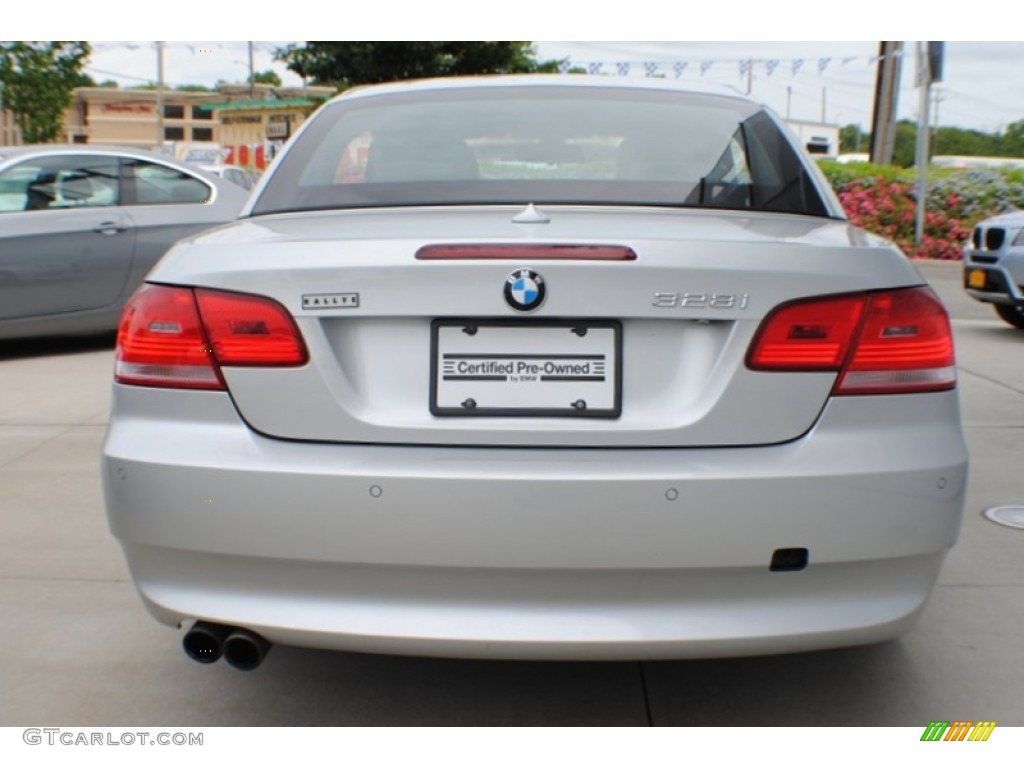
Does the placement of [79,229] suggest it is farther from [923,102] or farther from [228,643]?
[923,102]

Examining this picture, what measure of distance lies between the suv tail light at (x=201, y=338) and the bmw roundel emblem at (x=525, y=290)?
432 millimetres

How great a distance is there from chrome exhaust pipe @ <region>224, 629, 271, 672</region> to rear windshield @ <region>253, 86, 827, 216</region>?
1110 millimetres

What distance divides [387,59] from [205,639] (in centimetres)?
3131

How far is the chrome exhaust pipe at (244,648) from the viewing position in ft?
8.98

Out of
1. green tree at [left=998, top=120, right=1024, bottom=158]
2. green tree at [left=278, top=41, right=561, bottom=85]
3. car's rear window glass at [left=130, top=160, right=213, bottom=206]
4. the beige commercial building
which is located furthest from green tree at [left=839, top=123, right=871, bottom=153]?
car's rear window glass at [left=130, top=160, right=213, bottom=206]

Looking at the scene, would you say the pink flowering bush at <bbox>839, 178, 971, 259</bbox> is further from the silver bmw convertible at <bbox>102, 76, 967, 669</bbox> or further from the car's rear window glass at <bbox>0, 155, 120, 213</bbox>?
the silver bmw convertible at <bbox>102, 76, 967, 669</bbox>

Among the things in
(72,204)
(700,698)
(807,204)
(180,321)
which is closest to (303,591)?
(180,321)

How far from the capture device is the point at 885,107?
2384 cm

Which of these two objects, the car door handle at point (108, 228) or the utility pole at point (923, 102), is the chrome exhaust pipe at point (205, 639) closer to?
the car door handle at point (108, 228)

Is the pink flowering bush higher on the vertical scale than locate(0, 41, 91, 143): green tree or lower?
lower

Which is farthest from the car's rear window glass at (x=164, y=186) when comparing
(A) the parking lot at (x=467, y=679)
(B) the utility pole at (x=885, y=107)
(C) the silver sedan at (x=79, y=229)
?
(B) the utility pole at (x=885, y=107)

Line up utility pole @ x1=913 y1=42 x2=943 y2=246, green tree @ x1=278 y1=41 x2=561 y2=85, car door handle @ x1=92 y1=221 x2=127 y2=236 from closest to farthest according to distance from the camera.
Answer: car door handle @ x1=92 y1=221 x2=127 y2=236, utility pole @ x1=913 y1=42 x2=943 y2=246, green tree @ x1=278 y1=41 x2=561 y2=85

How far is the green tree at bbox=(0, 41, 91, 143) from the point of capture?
36.3 meters

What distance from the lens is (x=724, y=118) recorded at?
378 centimetres
